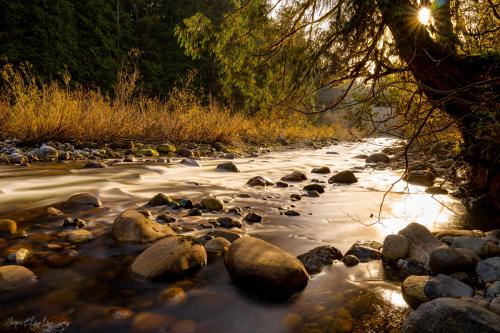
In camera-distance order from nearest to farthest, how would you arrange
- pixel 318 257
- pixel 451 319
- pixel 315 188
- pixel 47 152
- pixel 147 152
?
pixel 451 319 → pixel 318 257 → pixel 315 188 → pixel 47 152 → pixel 147 152

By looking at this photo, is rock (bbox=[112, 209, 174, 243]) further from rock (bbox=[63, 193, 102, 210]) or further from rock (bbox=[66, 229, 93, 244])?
rock (bbox=[63, 193, 102, 210])

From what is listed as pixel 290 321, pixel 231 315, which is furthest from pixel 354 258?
pixel 231 315

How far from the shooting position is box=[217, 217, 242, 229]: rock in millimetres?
3129

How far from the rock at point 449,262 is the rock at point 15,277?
2.35 meters

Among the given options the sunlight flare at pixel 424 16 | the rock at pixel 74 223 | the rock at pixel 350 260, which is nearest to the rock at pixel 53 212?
the rock at pixel 74 223

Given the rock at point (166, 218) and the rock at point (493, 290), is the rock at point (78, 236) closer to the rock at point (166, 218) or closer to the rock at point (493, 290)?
the rock at point (166, 218)

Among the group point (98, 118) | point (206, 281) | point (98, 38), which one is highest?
point (98, 38)

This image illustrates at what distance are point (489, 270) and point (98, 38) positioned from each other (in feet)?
84.3

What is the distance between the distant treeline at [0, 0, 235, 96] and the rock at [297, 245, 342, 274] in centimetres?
998

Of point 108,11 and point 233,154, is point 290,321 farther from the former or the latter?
point 108,11

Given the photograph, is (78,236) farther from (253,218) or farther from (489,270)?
(489,270)

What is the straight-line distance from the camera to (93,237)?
268 cm

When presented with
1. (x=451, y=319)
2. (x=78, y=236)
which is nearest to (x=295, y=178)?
(x=78, y=236)

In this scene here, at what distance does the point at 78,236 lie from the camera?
261cm
